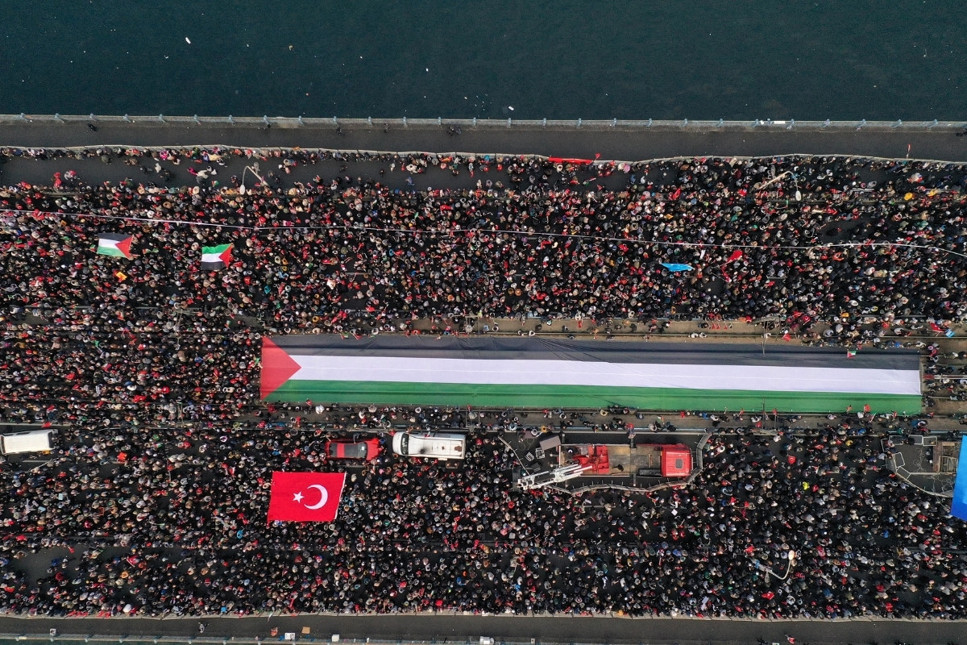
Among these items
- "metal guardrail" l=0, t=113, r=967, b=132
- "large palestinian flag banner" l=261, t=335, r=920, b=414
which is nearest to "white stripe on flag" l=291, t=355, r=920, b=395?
"large palestinian flag banner" l=261, t=335, r=920, b=414

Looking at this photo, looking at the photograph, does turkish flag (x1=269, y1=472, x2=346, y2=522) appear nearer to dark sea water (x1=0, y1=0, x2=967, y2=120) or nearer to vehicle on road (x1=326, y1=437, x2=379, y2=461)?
vehicle on road (x1=326, y1=437, x2=379, y2=461)

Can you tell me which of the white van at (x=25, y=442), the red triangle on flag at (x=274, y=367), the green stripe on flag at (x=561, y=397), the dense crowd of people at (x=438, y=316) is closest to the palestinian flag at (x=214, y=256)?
the dense crowd of people at (x=438, y=316)

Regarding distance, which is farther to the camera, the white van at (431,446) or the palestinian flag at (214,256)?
the white van at (431,446)

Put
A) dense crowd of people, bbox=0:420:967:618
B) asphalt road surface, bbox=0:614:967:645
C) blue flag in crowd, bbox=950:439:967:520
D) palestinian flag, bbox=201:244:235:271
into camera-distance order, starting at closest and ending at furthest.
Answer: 1. blue flag in crowd, bbox=950:439:967:520
2. dense crowd of people, bbox=0:420:967:618
3. asphalt road surface, bbox=0:614:967:645
4. palestinian flag, bbox=201:244:235:271

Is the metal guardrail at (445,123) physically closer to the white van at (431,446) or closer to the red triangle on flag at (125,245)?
the red triangle on flag at (125,245)

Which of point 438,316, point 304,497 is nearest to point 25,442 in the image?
point 304,497

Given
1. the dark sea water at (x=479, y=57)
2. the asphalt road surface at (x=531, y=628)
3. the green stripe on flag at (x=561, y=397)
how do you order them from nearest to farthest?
the asphalt road surface at (x=531, y=628), the green stripe on flag at (x=561, y=397), the dark sea water at (x=479, y=57)
